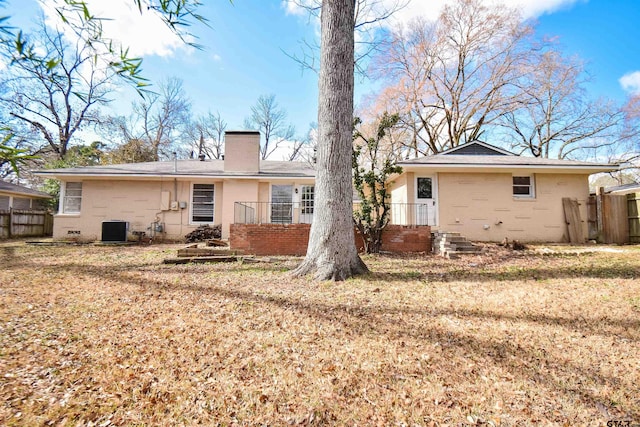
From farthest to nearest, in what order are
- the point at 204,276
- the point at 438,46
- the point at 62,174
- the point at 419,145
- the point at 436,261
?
the point at 419,145 < the point at 438,46 < the point at 62,174 < the point at 436,261 < the point at 204,276

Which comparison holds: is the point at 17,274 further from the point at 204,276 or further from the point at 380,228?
the point at 380,228

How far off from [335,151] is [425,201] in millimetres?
6804

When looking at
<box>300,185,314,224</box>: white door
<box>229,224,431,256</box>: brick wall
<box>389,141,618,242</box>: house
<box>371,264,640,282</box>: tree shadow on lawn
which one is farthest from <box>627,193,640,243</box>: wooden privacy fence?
<box>300,185,314,224</box>: white door

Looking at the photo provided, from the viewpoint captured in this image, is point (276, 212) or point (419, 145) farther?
point (419, 145)

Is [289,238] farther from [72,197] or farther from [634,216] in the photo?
[634,216]

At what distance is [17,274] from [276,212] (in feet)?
27.0

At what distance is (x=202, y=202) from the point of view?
12.8m

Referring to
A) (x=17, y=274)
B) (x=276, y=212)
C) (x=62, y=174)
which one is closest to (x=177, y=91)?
(x=62, y=174)

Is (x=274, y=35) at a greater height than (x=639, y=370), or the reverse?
(x=274, y=35)

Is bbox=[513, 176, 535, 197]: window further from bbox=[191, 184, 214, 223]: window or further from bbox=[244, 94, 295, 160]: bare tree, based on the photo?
bbox=[244, 94, 295, 160]: bare tree

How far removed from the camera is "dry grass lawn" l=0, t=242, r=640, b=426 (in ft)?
6.14

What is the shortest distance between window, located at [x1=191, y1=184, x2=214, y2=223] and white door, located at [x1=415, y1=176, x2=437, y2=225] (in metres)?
9.01

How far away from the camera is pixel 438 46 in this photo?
19.1m

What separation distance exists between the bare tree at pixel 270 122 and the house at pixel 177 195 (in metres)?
18.1
